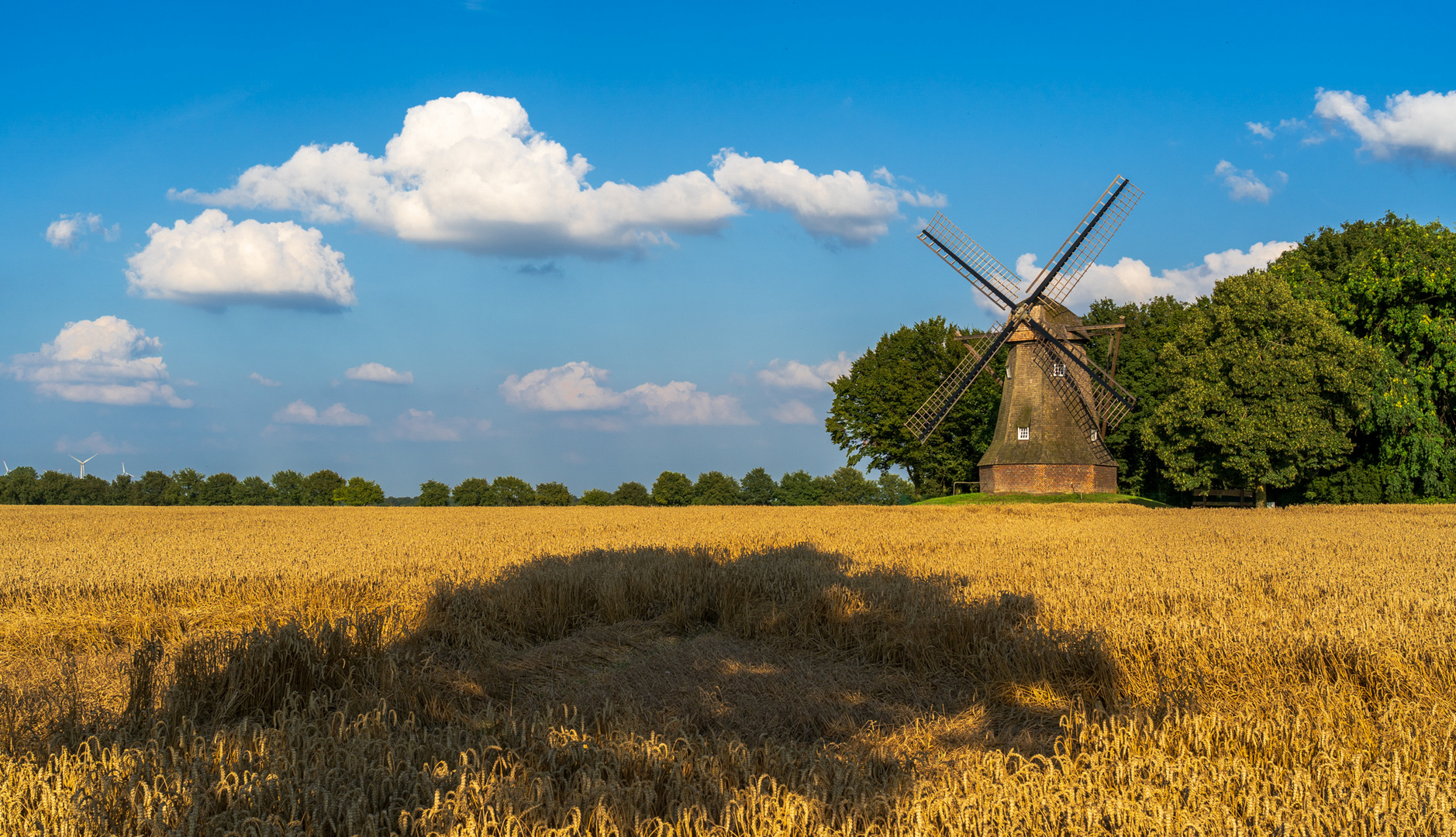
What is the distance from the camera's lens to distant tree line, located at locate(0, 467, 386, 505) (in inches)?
2448

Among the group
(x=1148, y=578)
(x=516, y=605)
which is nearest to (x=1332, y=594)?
(x=1148, y=578)

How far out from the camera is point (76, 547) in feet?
55.7

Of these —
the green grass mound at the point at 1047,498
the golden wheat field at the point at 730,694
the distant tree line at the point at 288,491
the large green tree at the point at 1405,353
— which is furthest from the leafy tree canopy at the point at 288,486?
the large green tree at the point at 1405,353

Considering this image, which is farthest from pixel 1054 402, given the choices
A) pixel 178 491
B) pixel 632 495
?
pixel 178 491

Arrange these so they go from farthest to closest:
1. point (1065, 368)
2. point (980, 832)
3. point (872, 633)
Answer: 1. point (1065, 368)
2. point (872, 633)
3. point (980, 832)

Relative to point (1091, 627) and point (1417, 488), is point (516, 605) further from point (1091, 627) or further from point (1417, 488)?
point (1417, 488)

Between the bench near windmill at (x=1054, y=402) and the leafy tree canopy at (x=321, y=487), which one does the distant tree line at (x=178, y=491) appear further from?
the bench near windmill at (x=1054, y=402)

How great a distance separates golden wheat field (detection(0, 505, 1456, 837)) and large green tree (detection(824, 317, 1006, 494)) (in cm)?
4491

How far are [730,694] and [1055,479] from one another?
4522 cm

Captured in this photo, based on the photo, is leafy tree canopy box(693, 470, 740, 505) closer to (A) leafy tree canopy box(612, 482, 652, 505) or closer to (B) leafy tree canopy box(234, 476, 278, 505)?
(A) leafy tree canopy box(612, 482, 652, 505)

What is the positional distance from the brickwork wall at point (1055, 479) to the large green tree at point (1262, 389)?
5.40 meters

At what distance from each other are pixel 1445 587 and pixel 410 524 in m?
23.8

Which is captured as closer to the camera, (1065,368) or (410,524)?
(410,524)

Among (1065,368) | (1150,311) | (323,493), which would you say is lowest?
(323,493)
